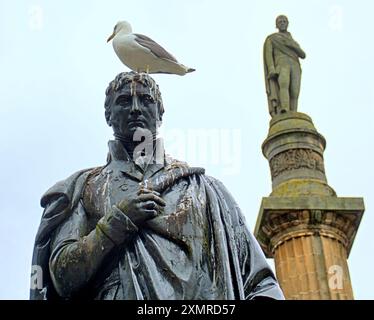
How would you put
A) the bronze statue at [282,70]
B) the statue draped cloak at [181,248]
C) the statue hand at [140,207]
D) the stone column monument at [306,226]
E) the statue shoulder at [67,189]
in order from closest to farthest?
the statue draped cloak at [181,248] → the statue hand at [140,207] → the statue shoulder at [67,189] → the stone column monument at [306,226] → the bronze statue at [282,70]

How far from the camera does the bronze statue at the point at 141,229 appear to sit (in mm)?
4656

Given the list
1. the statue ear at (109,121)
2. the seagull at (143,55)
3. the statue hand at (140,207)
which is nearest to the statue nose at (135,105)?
the statue ear at (109,121)

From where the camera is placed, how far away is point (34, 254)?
4961 millimetres

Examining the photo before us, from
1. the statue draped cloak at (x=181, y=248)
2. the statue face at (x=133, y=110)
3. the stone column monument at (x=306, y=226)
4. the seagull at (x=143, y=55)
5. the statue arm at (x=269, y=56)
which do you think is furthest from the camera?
the statue arm at (x=269, y=56)

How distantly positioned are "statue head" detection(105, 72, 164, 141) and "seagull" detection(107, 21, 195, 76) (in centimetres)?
91

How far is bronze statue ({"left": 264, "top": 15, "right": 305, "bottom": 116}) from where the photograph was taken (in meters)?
20.1

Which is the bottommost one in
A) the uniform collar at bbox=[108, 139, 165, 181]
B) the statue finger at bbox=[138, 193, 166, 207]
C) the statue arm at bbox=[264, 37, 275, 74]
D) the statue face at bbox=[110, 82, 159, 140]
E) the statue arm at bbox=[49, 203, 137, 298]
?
the statue arm at bbox=[49, 203, 137, 298]

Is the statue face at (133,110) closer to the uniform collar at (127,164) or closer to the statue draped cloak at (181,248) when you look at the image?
the uniform collar at (127,164)

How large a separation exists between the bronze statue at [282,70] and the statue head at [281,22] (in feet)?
0.42

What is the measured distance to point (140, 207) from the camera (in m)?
4.73

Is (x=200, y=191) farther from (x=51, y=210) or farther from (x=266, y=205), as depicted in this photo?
Result: (x=266, y=205)

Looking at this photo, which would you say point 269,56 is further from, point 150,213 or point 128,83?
point 150,213

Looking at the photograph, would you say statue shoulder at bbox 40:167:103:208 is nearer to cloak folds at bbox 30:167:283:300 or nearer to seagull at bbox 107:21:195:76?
cloak folds at bbox 30:167:283:300

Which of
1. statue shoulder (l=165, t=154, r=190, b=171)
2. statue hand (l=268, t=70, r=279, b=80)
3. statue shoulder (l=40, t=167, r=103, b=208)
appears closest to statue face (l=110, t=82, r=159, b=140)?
statue shoulder (l=165, t=154, r=190, b=171)
